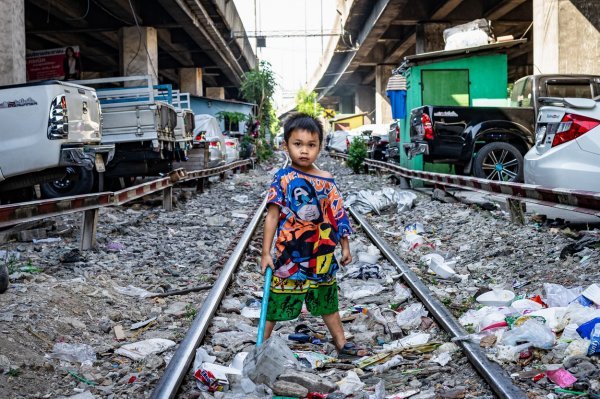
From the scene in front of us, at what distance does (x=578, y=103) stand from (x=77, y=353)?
215 inches

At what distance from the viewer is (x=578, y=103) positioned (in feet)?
23.6

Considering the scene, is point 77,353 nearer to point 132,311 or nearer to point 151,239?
point 132,311

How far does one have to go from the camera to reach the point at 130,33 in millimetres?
22531

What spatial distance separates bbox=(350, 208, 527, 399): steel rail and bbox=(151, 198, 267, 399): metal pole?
154cm

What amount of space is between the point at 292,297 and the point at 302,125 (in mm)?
985

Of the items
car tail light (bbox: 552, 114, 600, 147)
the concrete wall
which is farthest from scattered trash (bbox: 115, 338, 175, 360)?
the concrete wall

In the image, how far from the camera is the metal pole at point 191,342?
3.45 meters

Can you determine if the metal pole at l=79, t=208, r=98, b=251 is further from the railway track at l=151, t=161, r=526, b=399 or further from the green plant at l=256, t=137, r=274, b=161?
the green plant at l=256, t=137, r=274, b=161

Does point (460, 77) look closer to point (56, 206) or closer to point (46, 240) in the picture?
point (46, 240)

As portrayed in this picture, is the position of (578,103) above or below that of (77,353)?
above

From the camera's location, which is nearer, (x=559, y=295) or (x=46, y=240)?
(x=559, y=295)

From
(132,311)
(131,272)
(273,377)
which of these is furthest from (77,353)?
(131,272)

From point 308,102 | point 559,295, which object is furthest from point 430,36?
point 308,102

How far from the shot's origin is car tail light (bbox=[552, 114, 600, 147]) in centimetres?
707
